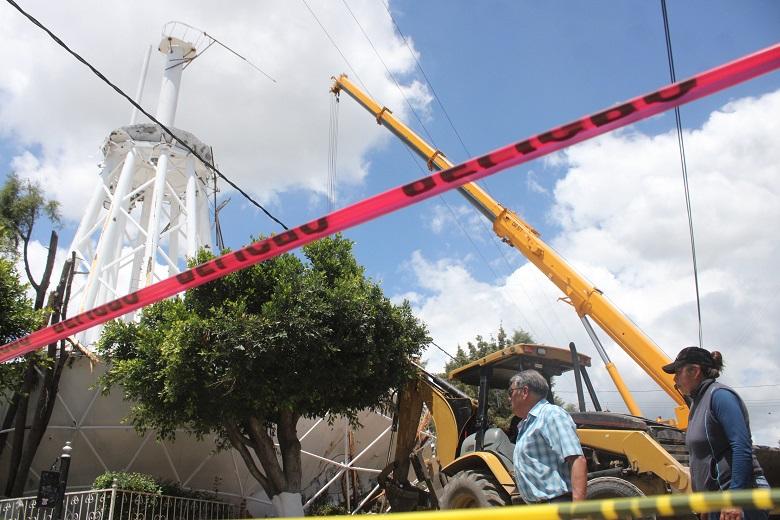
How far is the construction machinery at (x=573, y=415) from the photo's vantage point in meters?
6.87

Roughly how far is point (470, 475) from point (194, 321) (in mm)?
6070

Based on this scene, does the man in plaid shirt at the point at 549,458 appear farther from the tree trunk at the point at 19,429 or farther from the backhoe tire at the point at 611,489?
the tree trunk at the point at 19,429

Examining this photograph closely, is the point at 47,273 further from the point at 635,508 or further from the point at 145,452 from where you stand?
the point at 635,508

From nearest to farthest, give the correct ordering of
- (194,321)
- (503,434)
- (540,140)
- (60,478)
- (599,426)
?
(540,140), (599,426), (503,434), (60,478), (194,321)

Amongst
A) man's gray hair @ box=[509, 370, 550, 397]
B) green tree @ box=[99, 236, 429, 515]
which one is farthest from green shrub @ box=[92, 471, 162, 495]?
man's gray hair @ box=[509, 370, 550, 397]

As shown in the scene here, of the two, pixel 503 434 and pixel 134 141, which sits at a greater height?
pixel 134 141

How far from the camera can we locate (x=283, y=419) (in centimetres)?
1325

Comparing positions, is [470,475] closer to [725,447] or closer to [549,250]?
[725,447]

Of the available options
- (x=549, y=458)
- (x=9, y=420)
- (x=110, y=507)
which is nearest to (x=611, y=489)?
(x=549, y=458)

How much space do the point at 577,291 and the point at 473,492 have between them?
6.03 meters

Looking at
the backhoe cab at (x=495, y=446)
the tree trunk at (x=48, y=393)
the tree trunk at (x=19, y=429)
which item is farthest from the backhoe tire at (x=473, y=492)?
the tree trunk at (x=48, y=393)

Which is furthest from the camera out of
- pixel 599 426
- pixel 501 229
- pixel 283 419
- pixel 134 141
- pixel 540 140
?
pixel 134 141

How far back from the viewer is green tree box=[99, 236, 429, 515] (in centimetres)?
1132

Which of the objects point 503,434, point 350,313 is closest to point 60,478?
point 350,313
